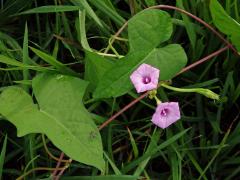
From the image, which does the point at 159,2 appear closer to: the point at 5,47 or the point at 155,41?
the point at 155,41

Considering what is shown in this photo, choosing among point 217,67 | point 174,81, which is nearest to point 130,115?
point 174,81

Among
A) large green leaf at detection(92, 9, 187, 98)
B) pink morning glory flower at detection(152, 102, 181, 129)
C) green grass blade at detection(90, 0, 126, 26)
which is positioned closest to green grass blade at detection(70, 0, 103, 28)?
green grass blade at detection(90, 0, 126, 26)

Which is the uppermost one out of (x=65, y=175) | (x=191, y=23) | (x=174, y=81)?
(x=191, y=23)

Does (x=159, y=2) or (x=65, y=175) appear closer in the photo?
(x=65, y=175)

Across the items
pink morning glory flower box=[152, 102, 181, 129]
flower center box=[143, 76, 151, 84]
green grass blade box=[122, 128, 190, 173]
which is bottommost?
green grass blade box=[122, 128, 190, 173]

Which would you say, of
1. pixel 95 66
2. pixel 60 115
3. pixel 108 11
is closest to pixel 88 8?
pixel 108 11

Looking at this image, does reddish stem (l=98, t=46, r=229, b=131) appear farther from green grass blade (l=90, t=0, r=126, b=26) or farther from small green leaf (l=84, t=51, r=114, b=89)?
green grass blade (l=90, t=0, r=126, b=26)

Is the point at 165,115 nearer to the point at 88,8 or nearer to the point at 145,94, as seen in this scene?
the point at 145,94
